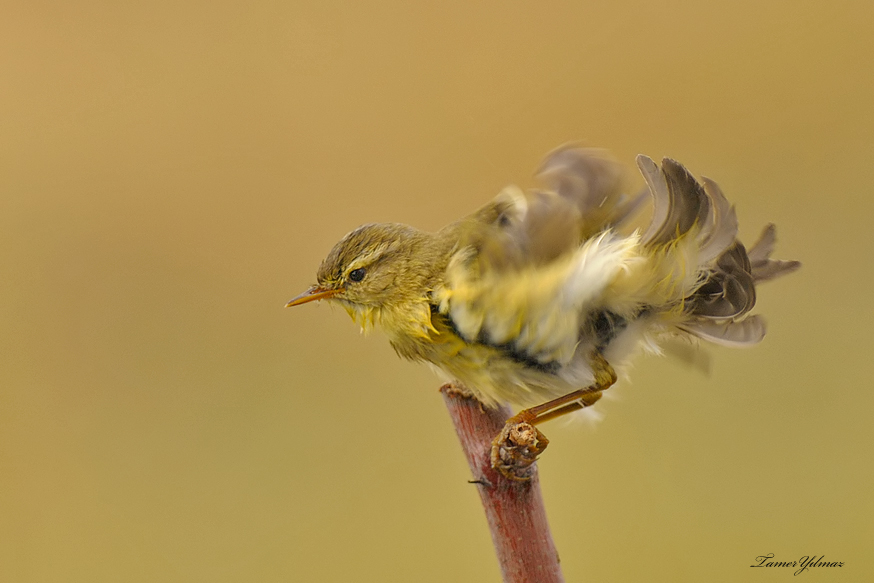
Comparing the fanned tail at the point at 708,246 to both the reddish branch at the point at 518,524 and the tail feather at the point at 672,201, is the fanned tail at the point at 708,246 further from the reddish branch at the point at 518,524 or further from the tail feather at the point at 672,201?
the reddish branch at the point at 518,524

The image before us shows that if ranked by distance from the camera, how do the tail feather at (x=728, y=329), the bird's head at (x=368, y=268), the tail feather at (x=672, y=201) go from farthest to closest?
the bird's head at (x=368, y=268) → the tail feather at (x=728, y=329) → the tail feather at (x=672, y=201)

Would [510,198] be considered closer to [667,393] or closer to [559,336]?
Answer: [559,336]

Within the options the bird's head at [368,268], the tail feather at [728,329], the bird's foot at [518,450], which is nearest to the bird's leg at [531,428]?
the bird's foot at [518,450]

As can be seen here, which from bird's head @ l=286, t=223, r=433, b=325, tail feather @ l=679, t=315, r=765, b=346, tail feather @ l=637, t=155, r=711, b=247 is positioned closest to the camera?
tail feather @ l=637, t=155, r=711, b=247

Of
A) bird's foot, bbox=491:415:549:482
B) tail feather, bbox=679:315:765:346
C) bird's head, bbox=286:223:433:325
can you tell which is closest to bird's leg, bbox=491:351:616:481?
bird's foot, bbox=491:415:549:482

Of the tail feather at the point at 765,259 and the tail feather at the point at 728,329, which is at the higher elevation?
the tail feather at the point at 765,259

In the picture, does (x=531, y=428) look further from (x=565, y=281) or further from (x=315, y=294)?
(x=315, y=294)

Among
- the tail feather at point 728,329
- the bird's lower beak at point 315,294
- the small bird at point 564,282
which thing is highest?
the bird's lower beak at point 315,294

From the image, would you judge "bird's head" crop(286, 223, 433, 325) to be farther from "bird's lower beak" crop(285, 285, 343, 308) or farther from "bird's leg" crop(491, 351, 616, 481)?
"bird's leg" crop(491, 351, 616, 481)

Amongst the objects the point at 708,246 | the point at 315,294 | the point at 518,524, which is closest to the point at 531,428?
the point at 518,524
